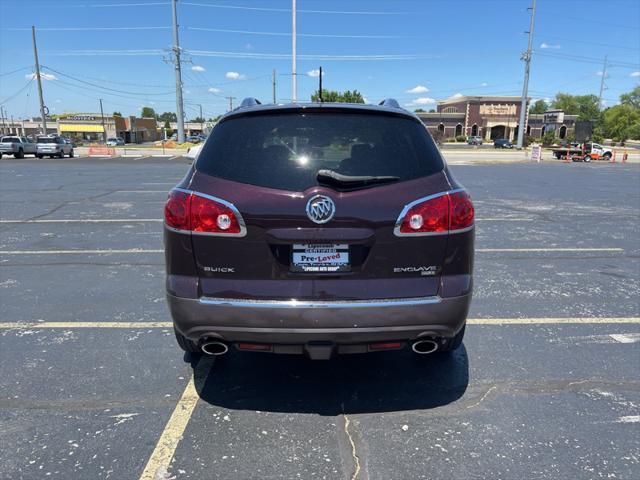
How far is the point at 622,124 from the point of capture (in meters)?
96.4

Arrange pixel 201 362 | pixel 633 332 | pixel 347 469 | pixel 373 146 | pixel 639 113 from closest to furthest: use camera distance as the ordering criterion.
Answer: pixel 347 469 → pixel 373 146 → pixel 201 362 → pixel 633 332 → pixel 639 113

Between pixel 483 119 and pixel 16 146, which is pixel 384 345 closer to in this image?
pixel 16 146

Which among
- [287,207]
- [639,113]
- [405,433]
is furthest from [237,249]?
[639,113]

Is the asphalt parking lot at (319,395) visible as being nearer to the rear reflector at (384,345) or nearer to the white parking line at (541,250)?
the rear reflector at (384,345)

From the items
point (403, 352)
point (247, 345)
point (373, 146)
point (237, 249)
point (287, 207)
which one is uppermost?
point (373, 146)

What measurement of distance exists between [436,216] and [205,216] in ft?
4.30

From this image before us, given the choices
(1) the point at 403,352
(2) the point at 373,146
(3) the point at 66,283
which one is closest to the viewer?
(2) the point at 373,146

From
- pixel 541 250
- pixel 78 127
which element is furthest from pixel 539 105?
pixel 541 250

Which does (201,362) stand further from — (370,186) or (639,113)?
(639,113)

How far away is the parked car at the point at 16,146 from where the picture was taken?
112ft

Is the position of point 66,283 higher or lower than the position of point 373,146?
lower

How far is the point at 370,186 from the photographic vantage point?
2.62 m

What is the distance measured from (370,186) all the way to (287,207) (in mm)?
489

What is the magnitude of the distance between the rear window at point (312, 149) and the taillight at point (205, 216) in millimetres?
181
